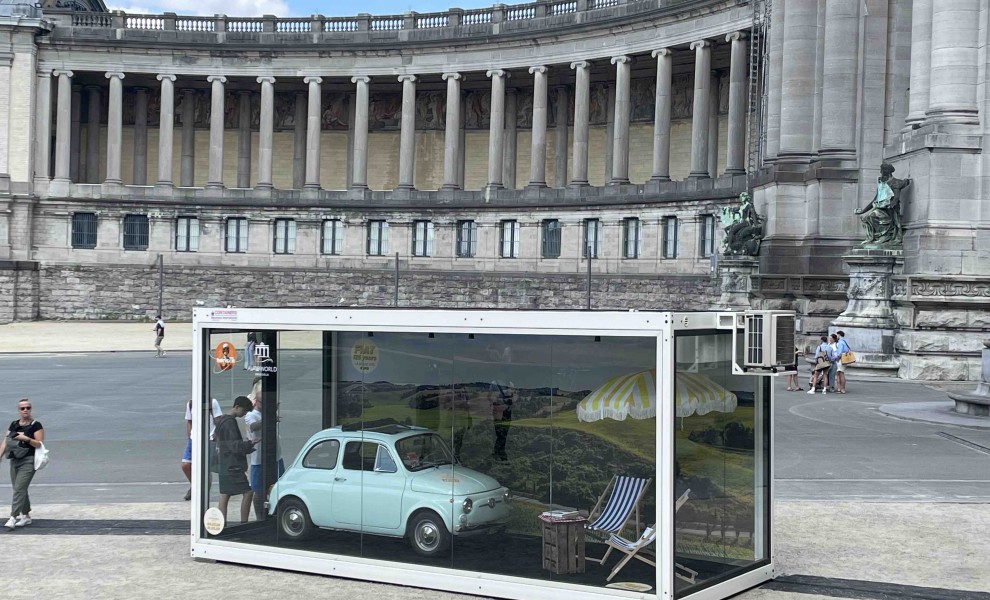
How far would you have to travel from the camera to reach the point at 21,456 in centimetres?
1575

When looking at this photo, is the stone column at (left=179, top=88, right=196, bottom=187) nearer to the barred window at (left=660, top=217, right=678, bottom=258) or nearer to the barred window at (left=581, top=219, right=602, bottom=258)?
the barred window at (left=581, top=219, right=602, bottom=258)

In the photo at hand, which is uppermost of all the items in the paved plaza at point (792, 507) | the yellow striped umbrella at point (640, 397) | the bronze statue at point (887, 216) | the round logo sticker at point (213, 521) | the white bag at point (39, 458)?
the bronze statue at point (887, 216)

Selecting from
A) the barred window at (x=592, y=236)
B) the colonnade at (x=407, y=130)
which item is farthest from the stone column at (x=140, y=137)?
the barred window at (x=592, y=236)

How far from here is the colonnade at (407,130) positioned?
64.9 metres

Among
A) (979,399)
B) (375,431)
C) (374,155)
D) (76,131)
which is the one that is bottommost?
(979,399)

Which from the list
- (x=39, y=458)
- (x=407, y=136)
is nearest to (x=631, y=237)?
(x=407, y=136)

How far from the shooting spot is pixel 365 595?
12.1 meters

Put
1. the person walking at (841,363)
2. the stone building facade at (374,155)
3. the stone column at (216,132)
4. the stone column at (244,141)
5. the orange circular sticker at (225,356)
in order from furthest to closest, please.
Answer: the stone column at (244,141)
the stone column at (216,132)
the stone building facade at (374,155)
the person walking at (841,363)
the orange circular sticker at (225,356)

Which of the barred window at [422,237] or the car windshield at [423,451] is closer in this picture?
the car windshield at [423,451]

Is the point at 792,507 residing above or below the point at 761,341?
below

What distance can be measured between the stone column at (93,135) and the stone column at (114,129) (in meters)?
5.17

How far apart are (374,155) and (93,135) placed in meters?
19.3

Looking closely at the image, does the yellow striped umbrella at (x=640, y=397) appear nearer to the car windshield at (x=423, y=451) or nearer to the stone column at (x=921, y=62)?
the car windshield at (x=423, y=451)

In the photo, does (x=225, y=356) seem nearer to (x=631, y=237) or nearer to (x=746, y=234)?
(x=746, y=234)
